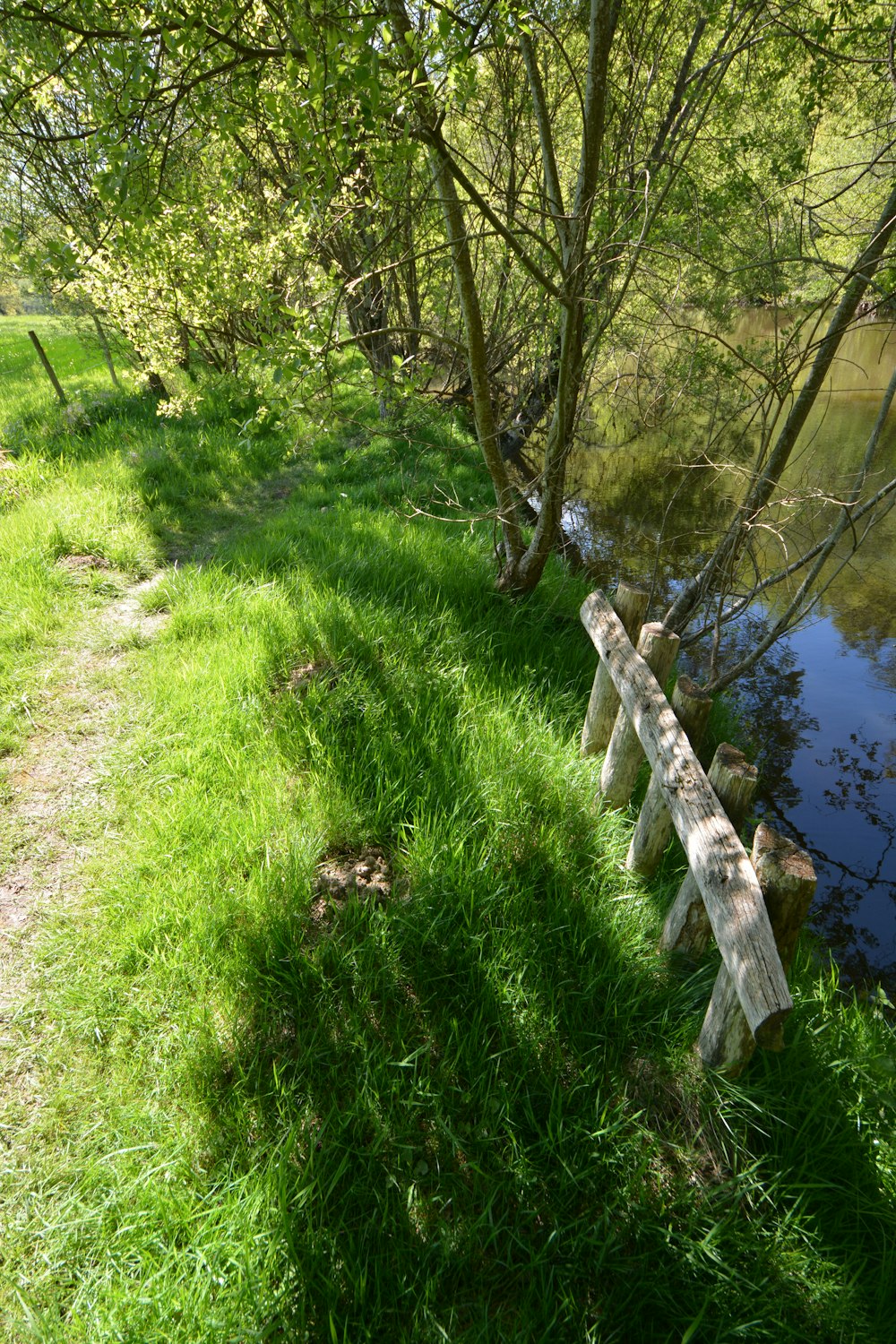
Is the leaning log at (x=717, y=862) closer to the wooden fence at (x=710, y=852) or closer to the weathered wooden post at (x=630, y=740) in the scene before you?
the wooden fence at (x=710, y=852)

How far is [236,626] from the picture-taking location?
440cm

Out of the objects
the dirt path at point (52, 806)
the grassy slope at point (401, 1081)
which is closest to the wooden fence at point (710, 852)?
the grassy slope at point (401, 1081)

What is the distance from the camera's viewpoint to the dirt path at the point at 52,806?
2502 mm

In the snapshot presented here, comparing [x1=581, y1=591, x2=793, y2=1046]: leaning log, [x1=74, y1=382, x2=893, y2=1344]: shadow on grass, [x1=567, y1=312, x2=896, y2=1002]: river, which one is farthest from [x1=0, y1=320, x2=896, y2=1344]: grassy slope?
[x1=567, y1=312, x2=896, y2=1002]: river

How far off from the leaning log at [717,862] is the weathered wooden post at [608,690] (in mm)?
477

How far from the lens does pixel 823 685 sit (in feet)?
19.1

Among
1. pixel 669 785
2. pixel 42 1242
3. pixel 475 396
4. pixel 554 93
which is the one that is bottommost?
pixel 42 1242

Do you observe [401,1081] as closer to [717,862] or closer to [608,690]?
[717,862]

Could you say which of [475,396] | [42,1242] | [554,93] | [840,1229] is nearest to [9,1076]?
[42,1242]

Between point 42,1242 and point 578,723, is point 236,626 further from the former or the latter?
point 42,1242

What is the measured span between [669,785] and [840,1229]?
1298mm

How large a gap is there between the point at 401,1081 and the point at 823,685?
503 centimetres

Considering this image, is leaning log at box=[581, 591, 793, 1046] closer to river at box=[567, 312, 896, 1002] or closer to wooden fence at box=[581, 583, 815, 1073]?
wooden fence at box=[581, 583, 815, 1073]

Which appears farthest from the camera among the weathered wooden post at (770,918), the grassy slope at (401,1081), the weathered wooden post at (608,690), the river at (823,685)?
the river at (823,685)
